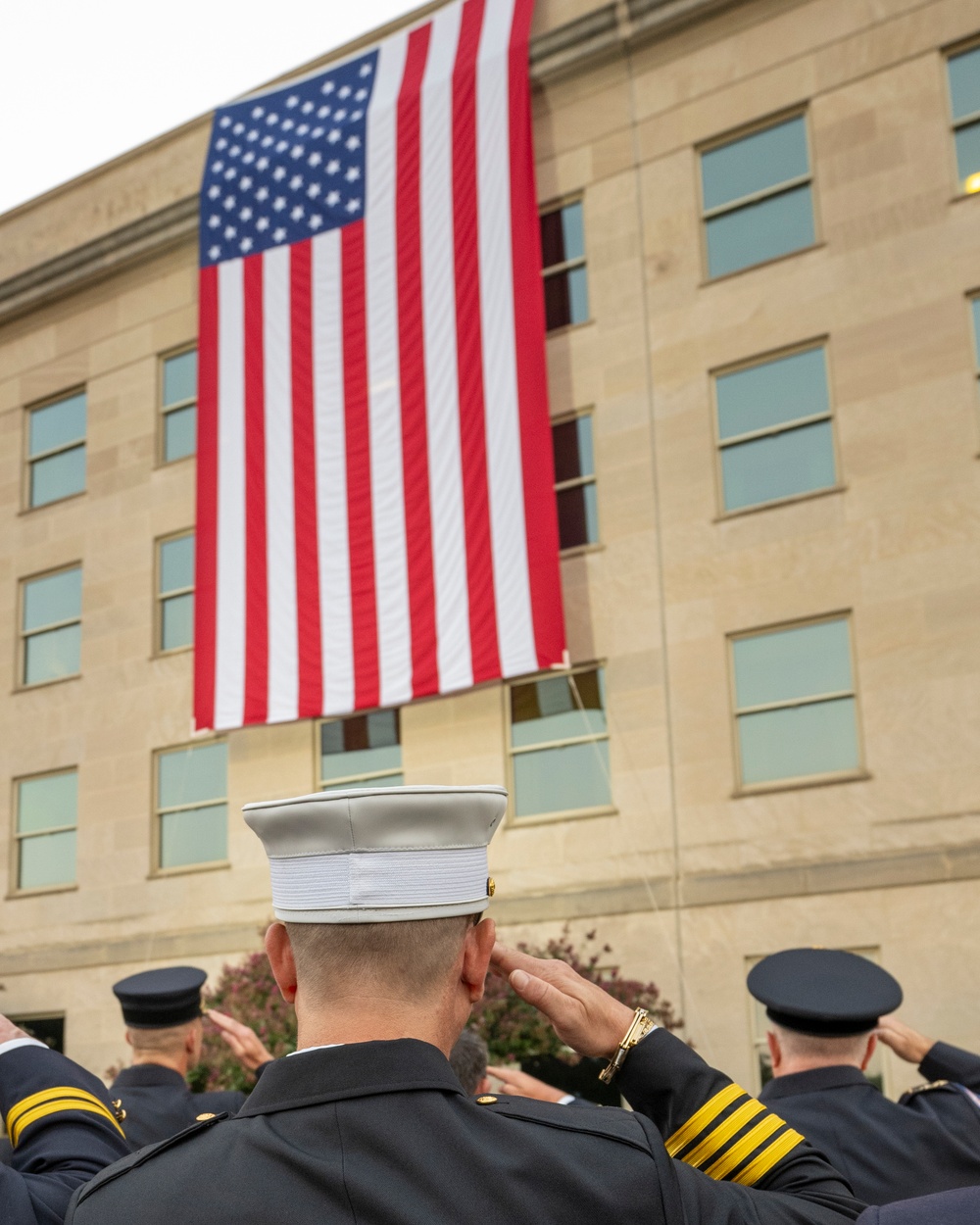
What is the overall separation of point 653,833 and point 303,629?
4842 mm

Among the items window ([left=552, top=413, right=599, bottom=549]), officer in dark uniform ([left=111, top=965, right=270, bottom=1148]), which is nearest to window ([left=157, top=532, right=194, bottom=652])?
window ([left=552, top=413, right=599, bottom=549])

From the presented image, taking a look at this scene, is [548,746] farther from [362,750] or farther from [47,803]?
[47,803]

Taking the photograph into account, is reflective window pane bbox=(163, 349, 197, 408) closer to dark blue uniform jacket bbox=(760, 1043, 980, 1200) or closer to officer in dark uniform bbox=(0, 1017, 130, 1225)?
dark blue uniform jacket bbox=(760, 1043, 980, 1200)

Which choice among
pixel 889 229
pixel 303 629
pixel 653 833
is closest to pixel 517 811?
pixel 653 833

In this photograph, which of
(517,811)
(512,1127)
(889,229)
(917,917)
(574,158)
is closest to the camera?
(512,1127)

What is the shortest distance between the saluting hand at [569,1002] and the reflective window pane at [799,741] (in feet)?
44.0

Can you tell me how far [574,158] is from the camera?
1858cm

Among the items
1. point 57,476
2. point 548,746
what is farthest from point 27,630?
point 548,746

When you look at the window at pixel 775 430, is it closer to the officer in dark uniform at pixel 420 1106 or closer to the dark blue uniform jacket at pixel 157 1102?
the dark blue uniform jacket at pixel 157 1102

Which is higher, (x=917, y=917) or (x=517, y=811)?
(x=517, y=811)

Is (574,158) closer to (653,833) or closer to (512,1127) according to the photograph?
(653,833)

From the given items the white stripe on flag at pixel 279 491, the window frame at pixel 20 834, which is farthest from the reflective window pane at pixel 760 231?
the window frame at pixel 20 834

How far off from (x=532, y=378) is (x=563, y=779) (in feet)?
15.1

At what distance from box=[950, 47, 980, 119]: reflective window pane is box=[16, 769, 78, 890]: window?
14.9 m
